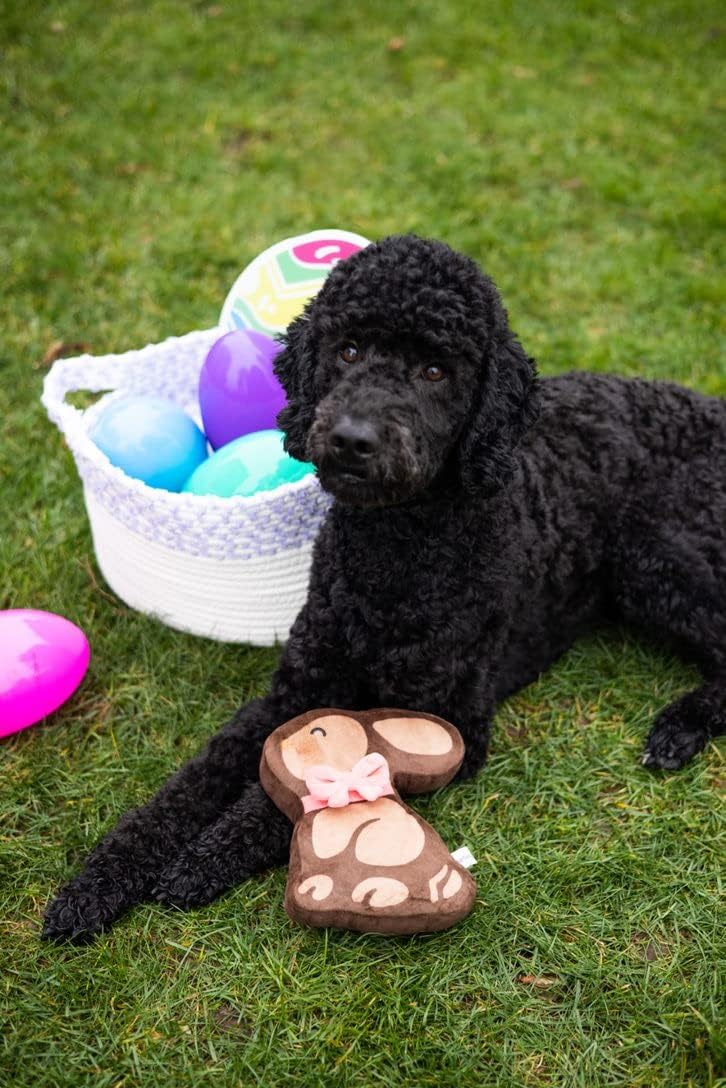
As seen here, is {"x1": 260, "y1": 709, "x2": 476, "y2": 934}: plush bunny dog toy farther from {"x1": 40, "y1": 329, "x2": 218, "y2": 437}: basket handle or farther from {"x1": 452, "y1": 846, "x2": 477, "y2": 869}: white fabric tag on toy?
{"x1": 40, "y1": 329, "x2": 218, "y2": 437}: basket handle

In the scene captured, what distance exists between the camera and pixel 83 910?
247 cm

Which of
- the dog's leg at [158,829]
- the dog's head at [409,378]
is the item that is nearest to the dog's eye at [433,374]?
the dog's head at [409,378]

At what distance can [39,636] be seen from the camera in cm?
300

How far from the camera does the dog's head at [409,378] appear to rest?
2321 millimetres

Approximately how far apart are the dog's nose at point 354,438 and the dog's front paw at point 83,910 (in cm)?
128

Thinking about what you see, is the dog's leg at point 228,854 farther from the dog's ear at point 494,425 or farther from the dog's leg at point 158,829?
the dog's ear at point 494,425

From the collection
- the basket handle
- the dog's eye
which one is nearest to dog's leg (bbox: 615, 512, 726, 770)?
the dog's eye

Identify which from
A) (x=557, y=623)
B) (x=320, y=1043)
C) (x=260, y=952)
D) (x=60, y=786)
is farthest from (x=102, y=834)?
(x=557, y=623)

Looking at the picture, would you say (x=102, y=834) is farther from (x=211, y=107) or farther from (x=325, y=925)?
(x=211, y=107)


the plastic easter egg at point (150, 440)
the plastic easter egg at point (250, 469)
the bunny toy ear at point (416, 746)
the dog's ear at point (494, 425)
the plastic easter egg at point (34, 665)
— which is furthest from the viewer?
the plastic easter egg at point (150, 440)

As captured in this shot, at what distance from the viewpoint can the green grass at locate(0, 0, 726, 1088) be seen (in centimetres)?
234

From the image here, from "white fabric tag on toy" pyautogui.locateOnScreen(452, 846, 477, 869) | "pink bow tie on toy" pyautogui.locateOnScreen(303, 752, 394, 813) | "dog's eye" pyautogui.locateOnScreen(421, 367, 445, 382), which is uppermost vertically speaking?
"dog's eye" pyautogui.locateOnScreen(421, 367, 445, 382)

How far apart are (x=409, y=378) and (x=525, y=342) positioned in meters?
2.47

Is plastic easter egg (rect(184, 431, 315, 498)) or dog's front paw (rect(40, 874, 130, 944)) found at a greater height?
plastic easter egg (rect(184, 431, 315, 498))
